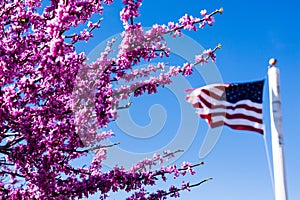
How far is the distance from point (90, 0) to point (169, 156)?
4835mm

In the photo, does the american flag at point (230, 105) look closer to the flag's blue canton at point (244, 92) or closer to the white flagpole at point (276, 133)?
the flag's blue canton at point (244, 92)

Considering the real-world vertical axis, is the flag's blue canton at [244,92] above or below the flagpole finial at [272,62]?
below

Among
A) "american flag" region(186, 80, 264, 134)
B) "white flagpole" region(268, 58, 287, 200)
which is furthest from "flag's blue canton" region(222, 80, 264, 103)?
"white flagpole" region(268, 58, 287, 200)

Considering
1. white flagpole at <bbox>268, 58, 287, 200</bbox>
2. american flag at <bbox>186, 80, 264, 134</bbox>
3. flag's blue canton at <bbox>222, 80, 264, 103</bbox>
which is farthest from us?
flag's blue canton at <bbox>222, 80, 264, 103</bbox>

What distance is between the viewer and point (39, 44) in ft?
34.7

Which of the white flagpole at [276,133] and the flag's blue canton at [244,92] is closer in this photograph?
the white flagpole at [276,133]

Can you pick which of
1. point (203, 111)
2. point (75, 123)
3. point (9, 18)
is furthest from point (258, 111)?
point (9, 18)

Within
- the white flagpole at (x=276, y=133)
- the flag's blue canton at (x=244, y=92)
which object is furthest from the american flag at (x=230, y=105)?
the white flagpole at (x=276, y=133)

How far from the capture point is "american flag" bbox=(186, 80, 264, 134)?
924cm

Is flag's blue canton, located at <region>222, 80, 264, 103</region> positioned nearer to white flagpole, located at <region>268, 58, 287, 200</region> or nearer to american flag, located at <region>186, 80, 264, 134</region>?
american flag, located at <region>186, 80, 264, 134</region>

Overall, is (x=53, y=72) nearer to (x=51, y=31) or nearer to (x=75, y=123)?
(x=51, y=31)

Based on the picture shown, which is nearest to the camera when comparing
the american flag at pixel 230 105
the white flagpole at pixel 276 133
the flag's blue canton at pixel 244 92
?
the white flagpole at pixel 276 133

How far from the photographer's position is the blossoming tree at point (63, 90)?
930 cm

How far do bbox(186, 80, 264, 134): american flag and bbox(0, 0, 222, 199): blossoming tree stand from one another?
169 cm
